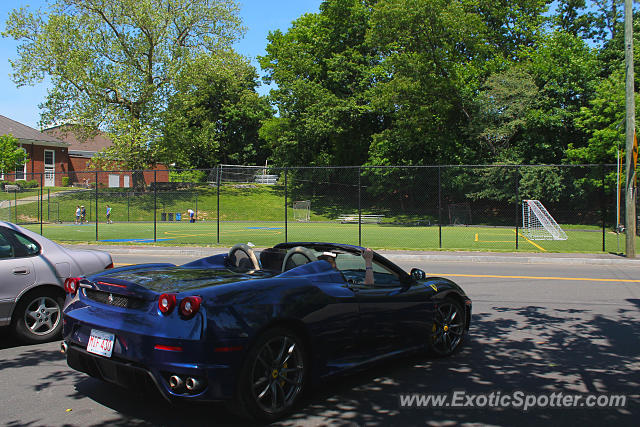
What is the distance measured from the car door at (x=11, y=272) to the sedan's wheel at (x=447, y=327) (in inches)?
182

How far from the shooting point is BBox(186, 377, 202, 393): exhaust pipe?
3432 mm

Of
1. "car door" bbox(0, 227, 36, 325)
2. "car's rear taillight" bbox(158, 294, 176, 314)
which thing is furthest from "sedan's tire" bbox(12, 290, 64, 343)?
"car's rear taillight" bbox(158, 294, 176, 314)

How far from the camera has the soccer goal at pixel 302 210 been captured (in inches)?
1558

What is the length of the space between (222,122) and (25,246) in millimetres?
69582

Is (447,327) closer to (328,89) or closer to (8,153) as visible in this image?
(328,89)

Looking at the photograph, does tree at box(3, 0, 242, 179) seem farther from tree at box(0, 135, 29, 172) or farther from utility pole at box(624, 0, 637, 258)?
utility pole at box(624, 0, 637, 258)

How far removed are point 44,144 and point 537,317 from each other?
61.2 m

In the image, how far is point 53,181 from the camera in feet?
181

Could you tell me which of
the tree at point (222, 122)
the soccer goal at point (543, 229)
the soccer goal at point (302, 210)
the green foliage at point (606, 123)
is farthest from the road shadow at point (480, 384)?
the tree at point (222, 122)

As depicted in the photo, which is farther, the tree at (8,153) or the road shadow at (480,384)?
the tree at (8,153)

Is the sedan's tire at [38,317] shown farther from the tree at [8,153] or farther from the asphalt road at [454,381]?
the tree at [8,153]

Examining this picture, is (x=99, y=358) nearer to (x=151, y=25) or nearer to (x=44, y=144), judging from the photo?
(x=151, y=25)

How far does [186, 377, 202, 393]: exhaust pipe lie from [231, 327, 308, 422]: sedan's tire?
27cm

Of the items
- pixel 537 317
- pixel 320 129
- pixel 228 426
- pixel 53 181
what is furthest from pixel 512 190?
pixel 53 181
